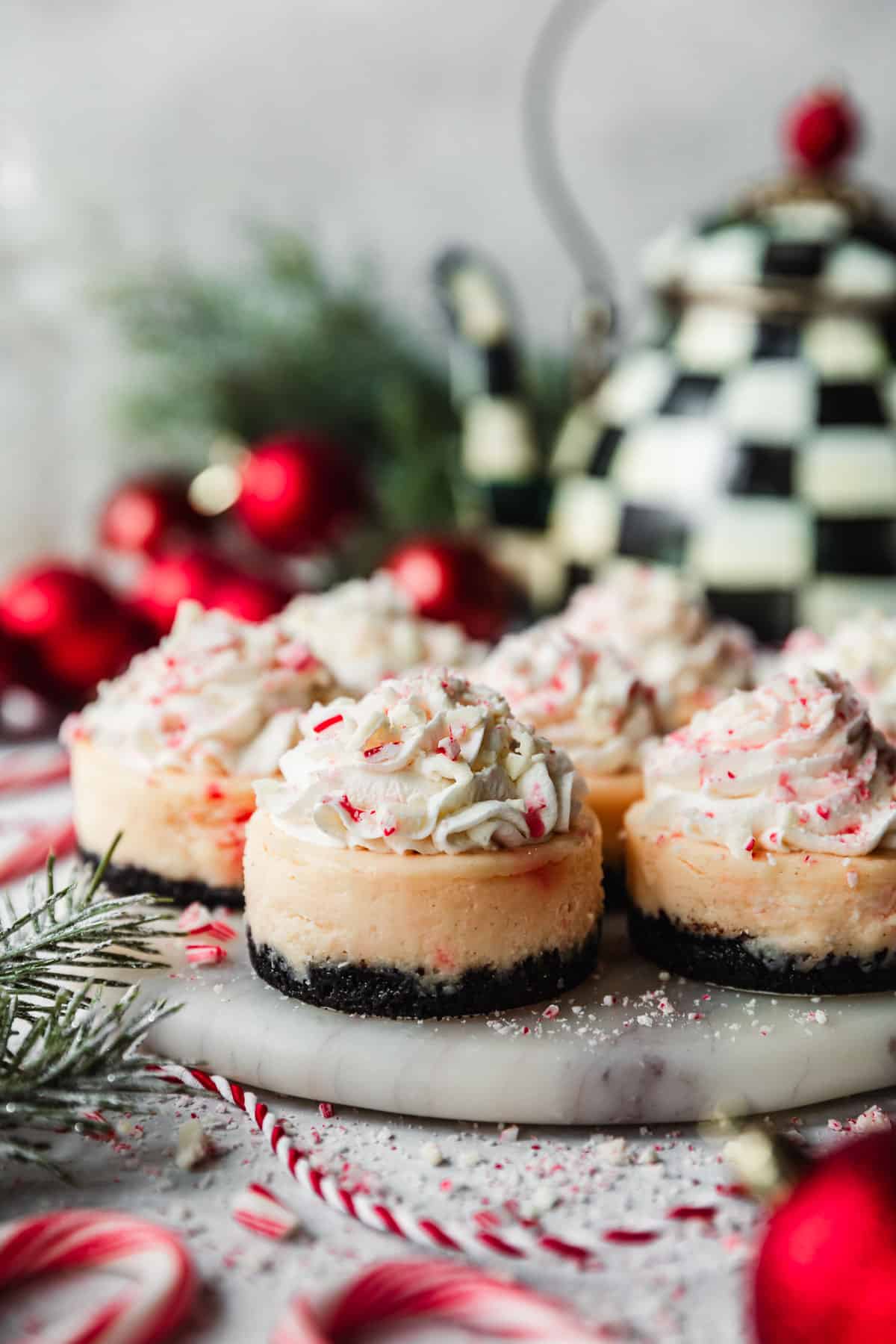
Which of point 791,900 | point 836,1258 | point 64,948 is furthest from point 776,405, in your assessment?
point 836,1258

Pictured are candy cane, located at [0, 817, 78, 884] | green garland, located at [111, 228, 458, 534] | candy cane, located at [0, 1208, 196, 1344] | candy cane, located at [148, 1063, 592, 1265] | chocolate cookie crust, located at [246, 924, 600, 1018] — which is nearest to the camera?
candy cane, located at [0, 1208, 196, 1344]

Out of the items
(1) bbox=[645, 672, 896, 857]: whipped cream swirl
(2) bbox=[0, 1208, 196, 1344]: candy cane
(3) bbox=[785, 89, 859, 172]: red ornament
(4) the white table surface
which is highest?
(3) bbox=[785, 89, 859, 172]: red ornament

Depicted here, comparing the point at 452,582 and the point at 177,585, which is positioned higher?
the point at 177,585

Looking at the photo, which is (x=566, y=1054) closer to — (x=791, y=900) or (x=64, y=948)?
(x=791, y=900)

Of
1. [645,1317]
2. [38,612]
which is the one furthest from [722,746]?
[38,612]

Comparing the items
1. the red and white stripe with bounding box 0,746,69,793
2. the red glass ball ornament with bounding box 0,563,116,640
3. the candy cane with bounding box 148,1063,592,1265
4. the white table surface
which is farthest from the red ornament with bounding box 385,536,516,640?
the candy cane with bounding box 148,1063,592,1265

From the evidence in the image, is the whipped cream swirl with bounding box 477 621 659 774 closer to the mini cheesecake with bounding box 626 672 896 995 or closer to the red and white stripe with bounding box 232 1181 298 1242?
the mini cheesecake with bounding box 626 672 896 995
